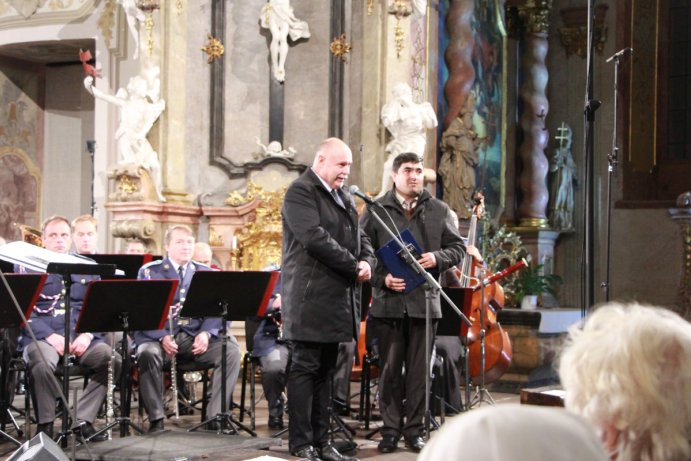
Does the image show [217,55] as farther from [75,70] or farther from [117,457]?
[117,457]

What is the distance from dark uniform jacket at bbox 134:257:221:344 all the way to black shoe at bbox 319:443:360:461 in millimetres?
1702

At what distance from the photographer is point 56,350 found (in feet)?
22.4

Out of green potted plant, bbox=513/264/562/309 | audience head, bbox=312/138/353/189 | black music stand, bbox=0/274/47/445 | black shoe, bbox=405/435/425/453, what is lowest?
black shoe, bbox=405/435/425/453

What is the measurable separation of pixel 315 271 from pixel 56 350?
1998mm

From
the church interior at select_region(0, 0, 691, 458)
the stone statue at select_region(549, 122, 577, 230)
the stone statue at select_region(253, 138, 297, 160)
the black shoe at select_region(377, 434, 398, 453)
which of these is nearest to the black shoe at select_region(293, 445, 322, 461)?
the black shoe at select_region(377, 434, 398, 453)

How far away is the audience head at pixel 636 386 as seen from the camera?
1.71 meters

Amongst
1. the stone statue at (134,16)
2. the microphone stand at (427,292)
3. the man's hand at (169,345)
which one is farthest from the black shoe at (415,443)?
the stone statue at (134,16)

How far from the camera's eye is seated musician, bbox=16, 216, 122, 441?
6.62 m

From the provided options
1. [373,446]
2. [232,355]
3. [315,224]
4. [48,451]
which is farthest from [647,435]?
[232,355]

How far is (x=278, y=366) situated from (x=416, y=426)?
156 centimetres

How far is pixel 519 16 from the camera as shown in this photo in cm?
1462

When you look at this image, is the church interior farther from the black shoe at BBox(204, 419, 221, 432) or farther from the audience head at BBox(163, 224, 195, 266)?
the black shoe at BBox(204, 419, 221, 432)

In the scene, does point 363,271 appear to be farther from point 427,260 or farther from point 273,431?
point 273,431

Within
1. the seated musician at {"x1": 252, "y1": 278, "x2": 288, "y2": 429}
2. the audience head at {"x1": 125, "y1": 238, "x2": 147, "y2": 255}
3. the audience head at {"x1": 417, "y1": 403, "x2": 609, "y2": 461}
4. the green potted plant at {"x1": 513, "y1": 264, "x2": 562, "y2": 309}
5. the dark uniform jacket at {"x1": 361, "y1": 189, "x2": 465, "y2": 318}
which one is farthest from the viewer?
the green potted plant at {"x1": 513, "y1": 264, "x2": 562, "y2": 309}
